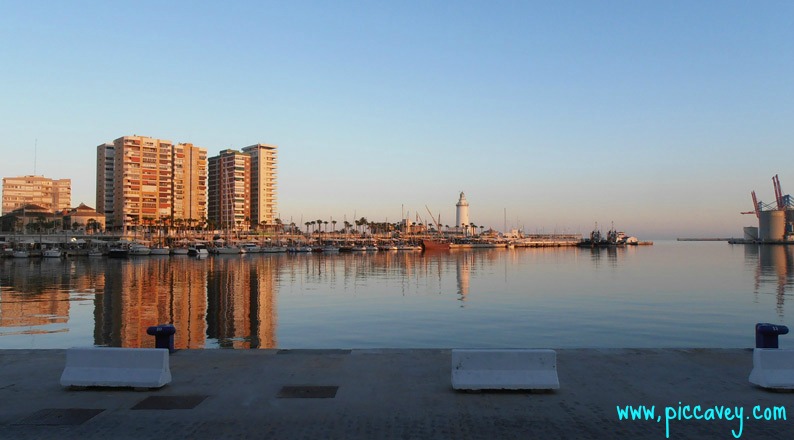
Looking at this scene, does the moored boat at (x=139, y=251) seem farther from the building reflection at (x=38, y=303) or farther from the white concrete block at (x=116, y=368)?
the white concrete block at (x=116, y=368)

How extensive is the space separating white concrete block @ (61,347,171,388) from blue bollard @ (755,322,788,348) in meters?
12.2

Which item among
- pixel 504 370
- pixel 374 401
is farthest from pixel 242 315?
pixel 504 370

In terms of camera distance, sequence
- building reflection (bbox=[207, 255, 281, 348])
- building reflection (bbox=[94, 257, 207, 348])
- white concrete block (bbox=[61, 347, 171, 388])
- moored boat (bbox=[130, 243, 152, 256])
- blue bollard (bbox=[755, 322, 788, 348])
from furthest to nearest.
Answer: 1. moored boat (bbox=[130, 243, 152, 256])
2. building reflection (bbox=[207, 255, 281, 348])
3. building reflection (bbox=[94, 257, 207, 348])
4. blue bollard (bbox=[755, 322, 788, 348])
5. white concrete block (bbox=[61, 347, 171, 388])

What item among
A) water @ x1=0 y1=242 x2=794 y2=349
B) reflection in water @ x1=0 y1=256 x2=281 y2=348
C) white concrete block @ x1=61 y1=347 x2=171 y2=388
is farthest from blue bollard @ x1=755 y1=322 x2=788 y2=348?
reflection in water @ x1=0 y1=256 x2=281 y2=348

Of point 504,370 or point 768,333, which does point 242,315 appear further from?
point 768,333

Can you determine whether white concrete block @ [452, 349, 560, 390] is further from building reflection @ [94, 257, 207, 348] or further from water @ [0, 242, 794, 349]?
building reflection @ [94, 257, 207, 348]

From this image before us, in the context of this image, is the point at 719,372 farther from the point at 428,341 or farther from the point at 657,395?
the point at 428,341

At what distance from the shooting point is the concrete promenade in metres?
8.17

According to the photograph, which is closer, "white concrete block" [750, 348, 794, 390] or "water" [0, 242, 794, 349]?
"white concrete block" [750, 348, 794, 390]

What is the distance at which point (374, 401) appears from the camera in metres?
9.73

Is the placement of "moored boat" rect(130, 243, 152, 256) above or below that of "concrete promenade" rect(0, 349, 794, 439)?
below

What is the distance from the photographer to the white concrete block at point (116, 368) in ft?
34.2

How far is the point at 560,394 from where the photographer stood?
10.1 m

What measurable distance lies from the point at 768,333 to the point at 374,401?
8780mm
